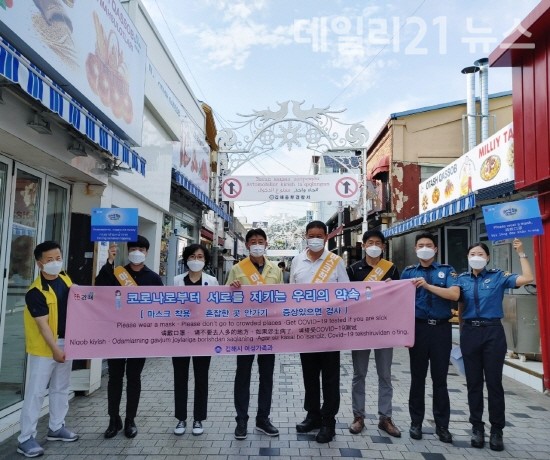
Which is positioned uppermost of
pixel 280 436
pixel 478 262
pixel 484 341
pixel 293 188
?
pixel 293 188

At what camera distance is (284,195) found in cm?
1003

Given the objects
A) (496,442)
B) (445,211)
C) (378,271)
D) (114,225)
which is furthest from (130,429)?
(445,211)

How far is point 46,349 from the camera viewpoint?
353 cm

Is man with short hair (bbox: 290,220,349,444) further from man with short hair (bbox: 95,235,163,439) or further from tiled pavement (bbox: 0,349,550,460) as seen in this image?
man with short hair (bbox: 95,235,163,439)

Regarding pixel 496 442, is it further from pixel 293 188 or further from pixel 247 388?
pixel 293 188

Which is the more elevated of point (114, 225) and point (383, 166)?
point (383, 166)

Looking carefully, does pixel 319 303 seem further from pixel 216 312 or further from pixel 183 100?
pixel 183 100

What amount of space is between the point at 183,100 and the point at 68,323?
776 centimetres

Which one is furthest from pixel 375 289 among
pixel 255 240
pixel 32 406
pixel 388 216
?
pixel 388 216

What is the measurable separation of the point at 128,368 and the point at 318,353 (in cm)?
176

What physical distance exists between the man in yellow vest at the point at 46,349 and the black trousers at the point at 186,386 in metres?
0.93

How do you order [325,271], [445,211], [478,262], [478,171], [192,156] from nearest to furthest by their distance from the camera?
[478,262] → [325,271] → [445,211] → [478,171] → [192,156]

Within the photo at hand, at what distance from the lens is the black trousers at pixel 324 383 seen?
12.4ft

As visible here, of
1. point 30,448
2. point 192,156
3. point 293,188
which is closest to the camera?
point 30,448
